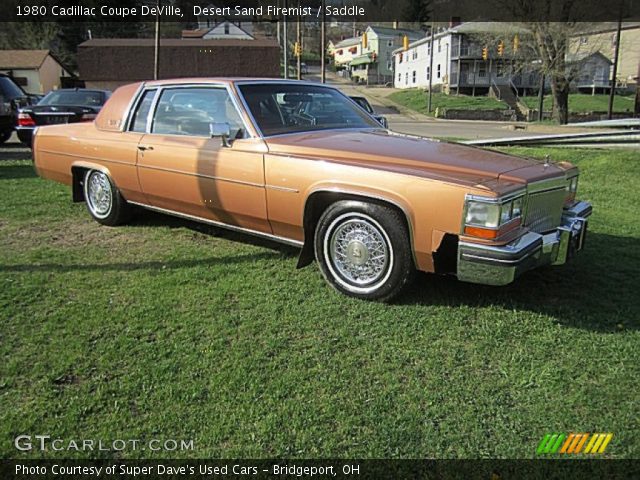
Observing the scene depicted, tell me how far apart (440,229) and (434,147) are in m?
1.11

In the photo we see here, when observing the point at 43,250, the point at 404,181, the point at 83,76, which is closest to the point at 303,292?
the point at 404,181

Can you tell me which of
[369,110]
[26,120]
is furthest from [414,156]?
[26,120]

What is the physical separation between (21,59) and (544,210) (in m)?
53.6

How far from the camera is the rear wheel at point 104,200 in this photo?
562cm

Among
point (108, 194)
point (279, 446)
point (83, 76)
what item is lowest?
point (279, 446)

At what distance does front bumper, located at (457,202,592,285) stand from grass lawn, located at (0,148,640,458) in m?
0.40

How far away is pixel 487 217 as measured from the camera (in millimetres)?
3254

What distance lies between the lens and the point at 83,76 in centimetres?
4319

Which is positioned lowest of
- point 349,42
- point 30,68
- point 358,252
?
point 358,252

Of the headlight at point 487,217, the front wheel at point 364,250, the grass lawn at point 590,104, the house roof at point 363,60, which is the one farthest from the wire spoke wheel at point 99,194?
the house roof at point 363,60

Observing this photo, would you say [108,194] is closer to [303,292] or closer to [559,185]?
[303,292]

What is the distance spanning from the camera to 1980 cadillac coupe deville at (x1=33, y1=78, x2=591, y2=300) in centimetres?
339

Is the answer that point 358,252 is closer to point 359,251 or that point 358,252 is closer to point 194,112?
point 359,251

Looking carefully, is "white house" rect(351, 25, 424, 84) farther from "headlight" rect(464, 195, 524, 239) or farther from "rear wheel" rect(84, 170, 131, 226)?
"headlight" rect(464, 195, 524, 239)
